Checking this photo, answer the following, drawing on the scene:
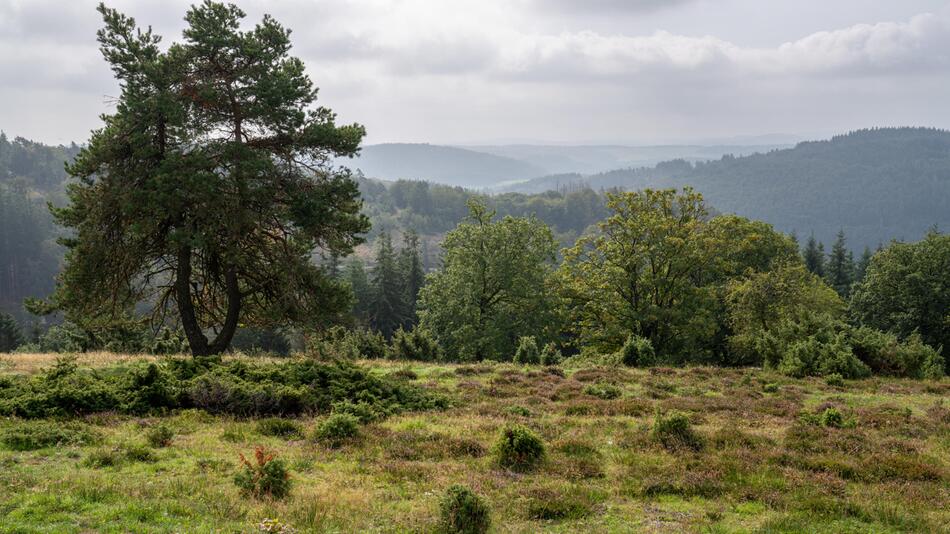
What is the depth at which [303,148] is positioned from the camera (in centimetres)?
2216

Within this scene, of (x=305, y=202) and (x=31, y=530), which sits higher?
(x=305, y=202)

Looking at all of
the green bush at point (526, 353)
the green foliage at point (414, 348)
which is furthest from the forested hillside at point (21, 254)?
the green bush at point (526, 353)

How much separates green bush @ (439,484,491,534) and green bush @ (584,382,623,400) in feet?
39.5

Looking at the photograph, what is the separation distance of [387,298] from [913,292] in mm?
64805

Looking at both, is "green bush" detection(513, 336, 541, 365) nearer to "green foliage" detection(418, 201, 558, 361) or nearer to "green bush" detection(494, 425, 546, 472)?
"green foliage" detection(418, 201, 558, 361)

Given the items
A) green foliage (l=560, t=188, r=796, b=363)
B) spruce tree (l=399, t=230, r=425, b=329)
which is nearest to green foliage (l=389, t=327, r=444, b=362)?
green foliage (l=560, t=188, r=796, b=363)

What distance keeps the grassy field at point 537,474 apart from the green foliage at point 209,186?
719cm

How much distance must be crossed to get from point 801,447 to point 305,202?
1711 cm

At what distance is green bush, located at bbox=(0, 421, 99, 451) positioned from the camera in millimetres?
12242

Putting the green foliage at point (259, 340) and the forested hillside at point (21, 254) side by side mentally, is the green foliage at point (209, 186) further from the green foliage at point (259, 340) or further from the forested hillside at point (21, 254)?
the forested hillside at point (21, 254)

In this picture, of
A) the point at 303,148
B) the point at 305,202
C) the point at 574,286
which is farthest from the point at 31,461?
the point at 574,286

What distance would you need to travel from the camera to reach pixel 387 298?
8919 centimetres

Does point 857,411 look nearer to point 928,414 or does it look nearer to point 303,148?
point 928,414

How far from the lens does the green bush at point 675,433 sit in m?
14.2
